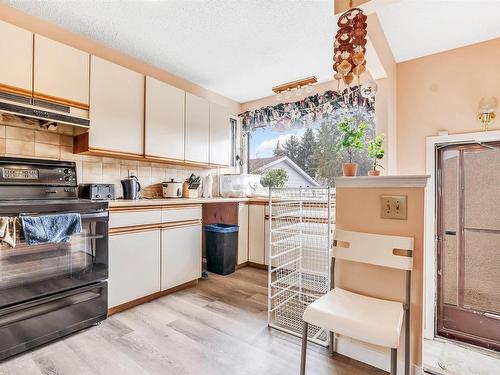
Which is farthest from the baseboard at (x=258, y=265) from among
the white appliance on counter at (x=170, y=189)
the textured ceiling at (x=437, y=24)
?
the textured ceiling at (x=437, y=24)

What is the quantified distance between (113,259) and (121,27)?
194 cm

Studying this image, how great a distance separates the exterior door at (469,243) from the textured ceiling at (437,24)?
3.03 ft

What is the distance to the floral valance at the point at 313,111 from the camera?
300cm

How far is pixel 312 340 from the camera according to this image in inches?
73.0

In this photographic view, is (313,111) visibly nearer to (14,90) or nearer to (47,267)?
(14,90)

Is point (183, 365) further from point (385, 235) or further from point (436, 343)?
point (436, 343)

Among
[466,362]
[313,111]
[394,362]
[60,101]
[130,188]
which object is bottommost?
[466,362]

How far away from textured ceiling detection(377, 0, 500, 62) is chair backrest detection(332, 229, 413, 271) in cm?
166

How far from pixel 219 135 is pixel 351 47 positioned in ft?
7.30

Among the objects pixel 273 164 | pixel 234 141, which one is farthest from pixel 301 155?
pixel 234 141

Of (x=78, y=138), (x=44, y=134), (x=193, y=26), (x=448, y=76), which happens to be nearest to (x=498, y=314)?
(x=448, y=76)

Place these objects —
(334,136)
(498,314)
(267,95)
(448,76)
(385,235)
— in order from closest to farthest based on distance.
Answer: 1. (385,235)
2. (498,314)
3. (448,76)
4. (334,136)
5. (267,95)

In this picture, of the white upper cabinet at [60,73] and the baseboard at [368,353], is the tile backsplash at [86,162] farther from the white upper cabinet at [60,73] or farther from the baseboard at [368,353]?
the baseboard at [368,353]

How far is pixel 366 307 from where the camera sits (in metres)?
1.34
